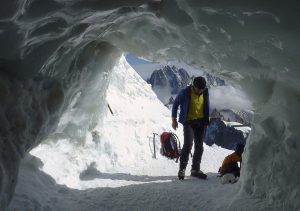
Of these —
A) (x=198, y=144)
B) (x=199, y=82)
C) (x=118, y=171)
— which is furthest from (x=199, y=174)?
(x=118, y=171)

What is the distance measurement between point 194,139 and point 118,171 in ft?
5.83

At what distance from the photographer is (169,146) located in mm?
8938

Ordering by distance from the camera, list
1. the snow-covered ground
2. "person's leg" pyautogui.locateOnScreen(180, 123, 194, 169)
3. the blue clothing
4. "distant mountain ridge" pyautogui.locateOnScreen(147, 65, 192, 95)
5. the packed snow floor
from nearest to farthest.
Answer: the packed snow floor, the snow-covered ground, "person's leg" pyautogui.locateOnScreen(180, 123, 194, 169), the blue clothing, "distant mountain ridge" pyautogui.locateOnScreen(147, 65, 192, 95)

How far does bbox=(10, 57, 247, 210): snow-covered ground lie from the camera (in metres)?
4.36

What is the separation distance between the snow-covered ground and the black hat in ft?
4.48

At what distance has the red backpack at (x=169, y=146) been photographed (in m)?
8.76

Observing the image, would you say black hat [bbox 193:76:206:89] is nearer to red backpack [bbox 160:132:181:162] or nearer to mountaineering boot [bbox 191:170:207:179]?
mountaineering boot [bbox 191:170:207:179]

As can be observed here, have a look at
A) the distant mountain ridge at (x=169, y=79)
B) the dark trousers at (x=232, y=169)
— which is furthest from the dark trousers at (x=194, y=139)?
the distant mountain ridge at (x=169, y=79)

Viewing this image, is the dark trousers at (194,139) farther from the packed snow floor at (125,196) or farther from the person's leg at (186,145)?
the packed snow floor at (125,196)

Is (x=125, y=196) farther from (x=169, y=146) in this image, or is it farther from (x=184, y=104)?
(x=169, y=146)

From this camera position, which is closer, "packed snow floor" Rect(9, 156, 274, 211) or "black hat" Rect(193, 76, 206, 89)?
"packed snow floor" Rect(9, 156, 274, 211)

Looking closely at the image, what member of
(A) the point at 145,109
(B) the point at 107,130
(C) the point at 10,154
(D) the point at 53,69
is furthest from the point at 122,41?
(A) the point at 145,109

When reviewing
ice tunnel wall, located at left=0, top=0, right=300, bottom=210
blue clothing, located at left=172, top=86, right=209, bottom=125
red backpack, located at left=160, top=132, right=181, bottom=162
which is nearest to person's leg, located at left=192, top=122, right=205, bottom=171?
blue clothing, located at left=172, top=86, right=209, bottom=125

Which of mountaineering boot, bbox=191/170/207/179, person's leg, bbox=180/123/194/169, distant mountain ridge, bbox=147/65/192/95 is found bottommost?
mountaineering boot, bbox=191/170/207/179
